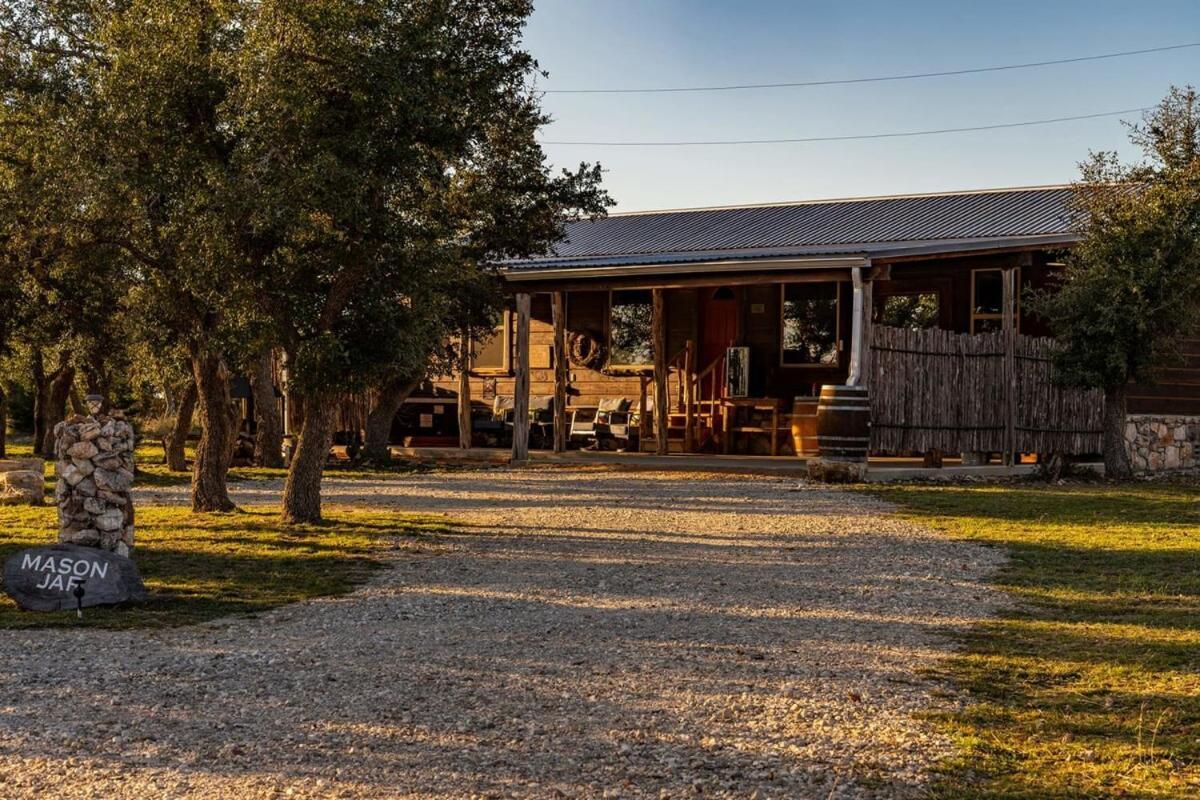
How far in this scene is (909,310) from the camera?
2162 centimetres

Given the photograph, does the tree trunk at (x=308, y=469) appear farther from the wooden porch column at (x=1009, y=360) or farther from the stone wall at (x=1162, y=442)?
the stone wall at (x=1162, y=442)

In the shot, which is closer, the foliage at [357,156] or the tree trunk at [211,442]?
the foliage at [357,156]

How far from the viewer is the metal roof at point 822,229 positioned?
19.2m

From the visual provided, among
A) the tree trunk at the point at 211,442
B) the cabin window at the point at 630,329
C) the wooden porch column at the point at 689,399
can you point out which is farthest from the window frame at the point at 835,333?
the tree trunk at the point at 211,442

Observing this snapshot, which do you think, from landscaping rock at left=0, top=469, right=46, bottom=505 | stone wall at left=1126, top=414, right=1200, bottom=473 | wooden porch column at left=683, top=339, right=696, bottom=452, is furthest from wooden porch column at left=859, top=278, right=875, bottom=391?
landscaping rock at left=0, top=469, right=46, bottom=505

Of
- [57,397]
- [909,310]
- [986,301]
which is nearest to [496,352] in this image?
[909,310]

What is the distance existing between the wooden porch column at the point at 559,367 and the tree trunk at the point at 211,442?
7366 millimetres

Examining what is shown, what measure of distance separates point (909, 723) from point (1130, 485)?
44.2 ft

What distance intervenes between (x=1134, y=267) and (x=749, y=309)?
6487 millimetres

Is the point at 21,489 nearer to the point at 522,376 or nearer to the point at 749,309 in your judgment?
the point at 522,376

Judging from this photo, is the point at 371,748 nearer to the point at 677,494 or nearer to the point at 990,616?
the point at 990,616

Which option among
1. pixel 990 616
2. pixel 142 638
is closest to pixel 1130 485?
pixel 990 616

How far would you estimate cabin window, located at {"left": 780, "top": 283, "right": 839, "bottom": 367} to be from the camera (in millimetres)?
21109

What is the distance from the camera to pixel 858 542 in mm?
11102
